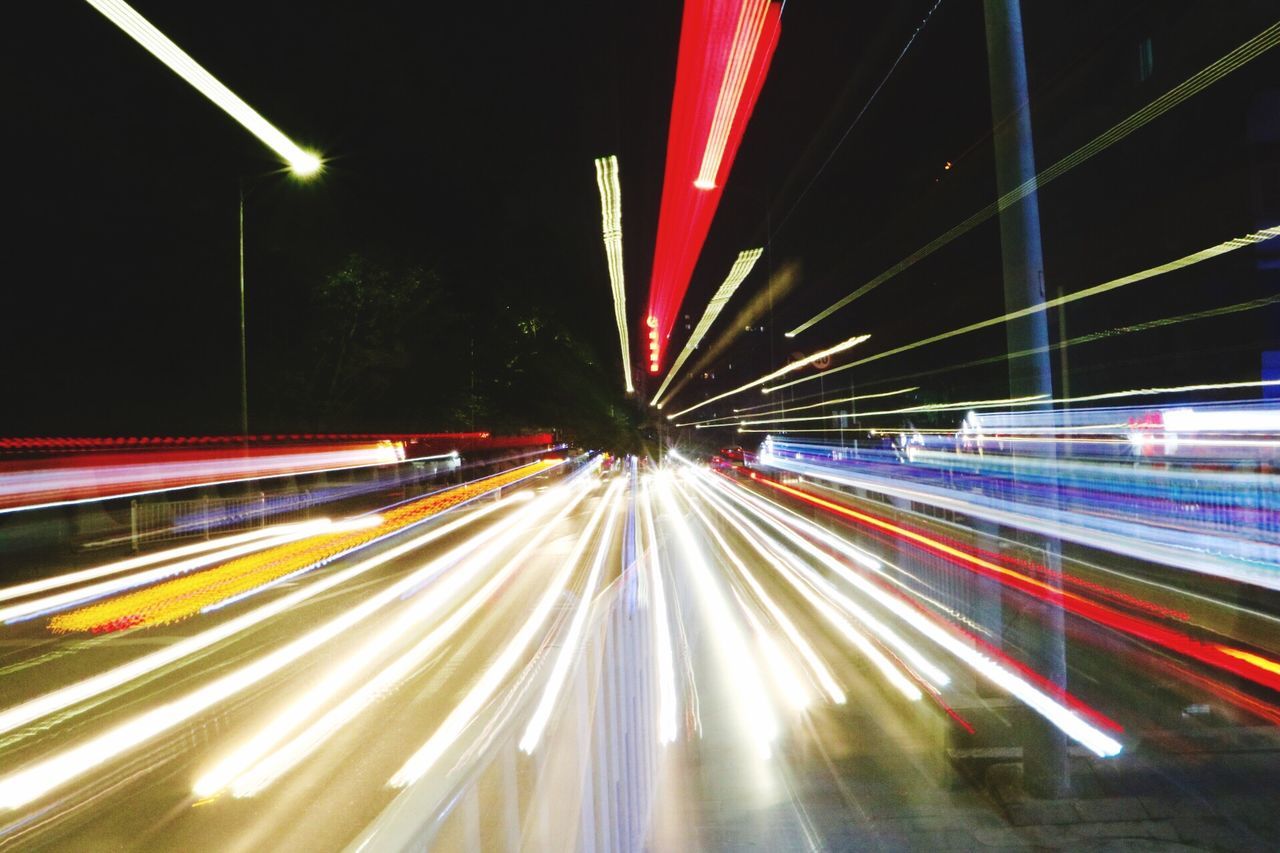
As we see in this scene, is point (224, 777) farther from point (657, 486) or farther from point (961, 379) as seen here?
point (657, 486)

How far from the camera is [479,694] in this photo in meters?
6.13

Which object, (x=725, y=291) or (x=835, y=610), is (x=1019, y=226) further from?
(x=725, y=291)

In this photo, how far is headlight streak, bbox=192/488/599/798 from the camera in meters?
4.86

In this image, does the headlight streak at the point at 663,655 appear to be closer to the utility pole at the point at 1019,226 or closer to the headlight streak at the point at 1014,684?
the headlight streak at the point at 1014,684

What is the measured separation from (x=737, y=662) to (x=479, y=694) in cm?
224

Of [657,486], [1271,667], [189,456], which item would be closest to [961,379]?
[657,486]

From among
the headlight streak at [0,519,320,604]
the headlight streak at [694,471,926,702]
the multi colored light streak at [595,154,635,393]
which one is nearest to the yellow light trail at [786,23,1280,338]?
the headlight streak at [694,471,926,702]

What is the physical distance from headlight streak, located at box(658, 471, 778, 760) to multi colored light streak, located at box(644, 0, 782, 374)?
16.9 ft

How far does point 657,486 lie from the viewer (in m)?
31.2

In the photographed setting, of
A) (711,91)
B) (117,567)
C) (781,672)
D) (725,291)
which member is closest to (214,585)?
(117,567)

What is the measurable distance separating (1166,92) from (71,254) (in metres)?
21.9

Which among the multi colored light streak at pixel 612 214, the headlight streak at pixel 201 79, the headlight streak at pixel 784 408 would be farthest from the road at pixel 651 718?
the headlight streak at pixel 201 79

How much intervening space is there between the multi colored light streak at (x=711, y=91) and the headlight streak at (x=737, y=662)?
5.17m

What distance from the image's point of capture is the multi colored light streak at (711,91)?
6.45 metres
